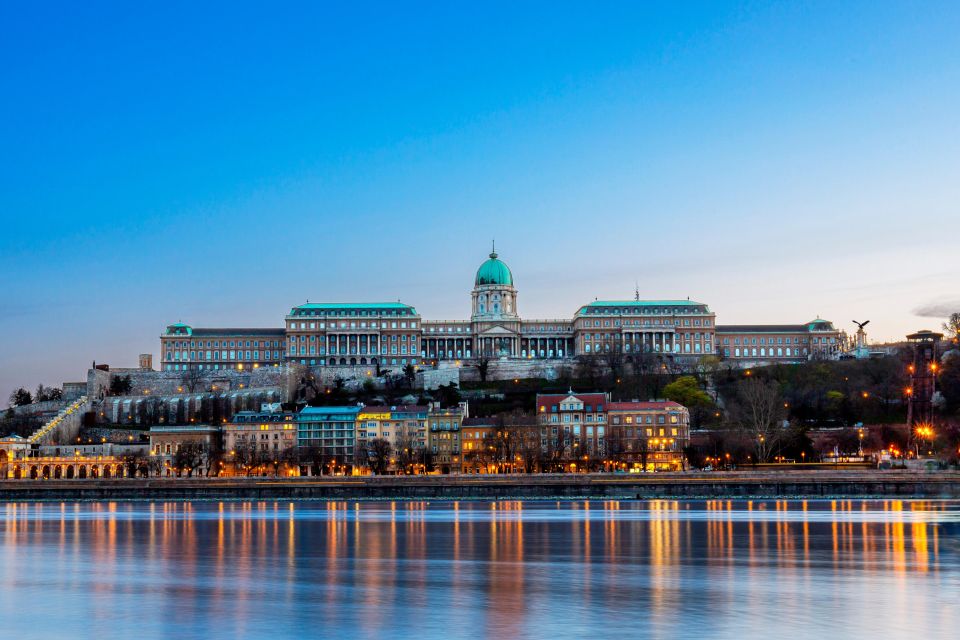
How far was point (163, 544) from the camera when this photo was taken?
1455 inches

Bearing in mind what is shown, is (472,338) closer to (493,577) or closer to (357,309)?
(357,309)

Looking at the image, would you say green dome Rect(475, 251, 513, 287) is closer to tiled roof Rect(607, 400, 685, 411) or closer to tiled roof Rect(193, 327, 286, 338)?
tiled roof Rect(193, 327, 286, 338)

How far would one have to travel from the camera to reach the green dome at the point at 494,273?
150m

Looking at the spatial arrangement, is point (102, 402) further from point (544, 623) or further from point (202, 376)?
point (544, 623)

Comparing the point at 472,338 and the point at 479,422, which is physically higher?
the point at 472,338

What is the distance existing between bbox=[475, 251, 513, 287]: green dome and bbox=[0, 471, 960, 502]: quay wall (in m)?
75.6

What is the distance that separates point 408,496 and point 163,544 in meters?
31.3

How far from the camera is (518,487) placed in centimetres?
6850

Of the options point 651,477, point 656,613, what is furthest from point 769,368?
point 656,613

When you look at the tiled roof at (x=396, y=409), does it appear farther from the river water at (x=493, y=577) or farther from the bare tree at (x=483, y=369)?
the river water at (x=493, y=577)

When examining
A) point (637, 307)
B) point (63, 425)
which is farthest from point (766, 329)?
point (63, 425)

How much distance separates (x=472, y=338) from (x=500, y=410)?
124 feet

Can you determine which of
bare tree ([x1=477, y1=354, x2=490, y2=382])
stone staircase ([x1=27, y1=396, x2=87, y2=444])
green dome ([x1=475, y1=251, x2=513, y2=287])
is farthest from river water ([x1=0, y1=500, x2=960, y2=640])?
green dome ([x1=475, y1=251, x2=513, y2=287])

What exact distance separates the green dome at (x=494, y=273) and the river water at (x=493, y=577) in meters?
103
